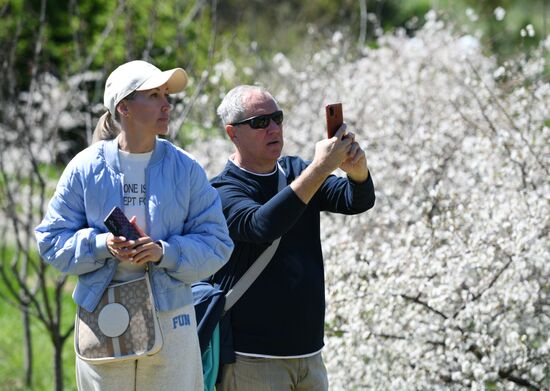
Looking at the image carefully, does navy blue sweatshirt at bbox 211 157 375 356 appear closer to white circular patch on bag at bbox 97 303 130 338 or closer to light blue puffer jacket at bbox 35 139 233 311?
light blue puffer jacket at bbox 35 139 233 311

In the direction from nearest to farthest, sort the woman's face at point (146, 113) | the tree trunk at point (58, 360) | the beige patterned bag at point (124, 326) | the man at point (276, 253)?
the beige patterned bag at point (124, 326) → the woman's face at point (146, 113) → the man at point (276, 253) → the tree trunk at point (58, 360)

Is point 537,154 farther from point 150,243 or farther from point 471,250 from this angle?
point 150,243

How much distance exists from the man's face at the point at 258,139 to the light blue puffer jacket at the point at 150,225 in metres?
0.39

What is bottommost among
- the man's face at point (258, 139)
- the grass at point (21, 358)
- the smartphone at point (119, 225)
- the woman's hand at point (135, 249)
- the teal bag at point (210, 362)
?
the grass at point (21, 358)

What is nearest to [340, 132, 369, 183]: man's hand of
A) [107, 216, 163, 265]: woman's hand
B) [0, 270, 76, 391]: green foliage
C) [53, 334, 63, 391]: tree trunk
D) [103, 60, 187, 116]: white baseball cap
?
[103, 60, 187, 116]: white baseball cap

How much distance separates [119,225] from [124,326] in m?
0.31

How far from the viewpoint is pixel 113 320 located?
298 cm

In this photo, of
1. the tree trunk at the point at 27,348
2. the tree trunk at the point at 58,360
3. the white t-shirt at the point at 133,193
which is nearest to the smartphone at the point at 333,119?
the white t-shirt at the point at 133,193

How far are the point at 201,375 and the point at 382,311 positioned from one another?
151 cm

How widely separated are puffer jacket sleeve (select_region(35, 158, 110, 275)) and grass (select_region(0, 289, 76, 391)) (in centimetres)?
376

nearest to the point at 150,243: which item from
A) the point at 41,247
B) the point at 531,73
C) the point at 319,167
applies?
the point at 41,247

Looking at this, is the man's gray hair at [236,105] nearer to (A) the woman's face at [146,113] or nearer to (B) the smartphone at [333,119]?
(B) the smartphone at [333,119]

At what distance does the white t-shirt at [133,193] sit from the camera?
3043 mm

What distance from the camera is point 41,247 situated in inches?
120
